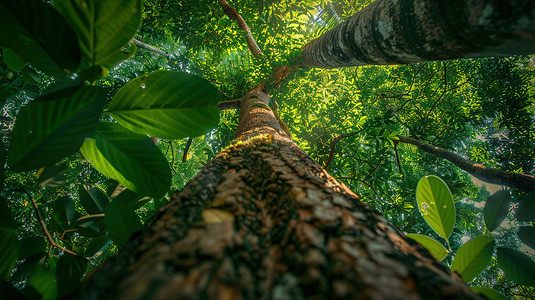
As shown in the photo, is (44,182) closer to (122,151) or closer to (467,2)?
(122,151)

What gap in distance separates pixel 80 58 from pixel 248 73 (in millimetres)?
3210

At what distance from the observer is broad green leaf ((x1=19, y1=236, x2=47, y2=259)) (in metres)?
1.07

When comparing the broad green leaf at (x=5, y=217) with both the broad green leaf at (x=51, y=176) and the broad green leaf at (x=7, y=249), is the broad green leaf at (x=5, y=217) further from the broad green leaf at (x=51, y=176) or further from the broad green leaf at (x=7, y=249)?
the broad green leaf at (x=51, y=176)

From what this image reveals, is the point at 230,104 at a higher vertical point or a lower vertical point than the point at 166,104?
higher

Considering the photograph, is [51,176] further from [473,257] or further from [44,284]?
[473,257]

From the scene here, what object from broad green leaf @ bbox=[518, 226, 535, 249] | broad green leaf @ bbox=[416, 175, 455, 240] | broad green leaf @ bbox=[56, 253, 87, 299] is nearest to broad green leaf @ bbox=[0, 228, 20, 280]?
broad green leaf @ bbox=[56, 253, 87, 299]

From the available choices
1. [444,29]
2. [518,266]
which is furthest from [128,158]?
[518,266]

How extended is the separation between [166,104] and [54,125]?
1.22 ft

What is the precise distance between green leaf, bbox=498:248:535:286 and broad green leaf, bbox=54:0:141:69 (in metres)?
2.16

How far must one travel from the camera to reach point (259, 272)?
0.38m

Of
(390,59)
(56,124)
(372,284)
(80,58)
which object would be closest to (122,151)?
(56,124)

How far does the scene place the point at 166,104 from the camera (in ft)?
2.55

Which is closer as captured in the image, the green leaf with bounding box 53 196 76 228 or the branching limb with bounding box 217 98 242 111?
the green leaf with bounding box 53 196 76 228

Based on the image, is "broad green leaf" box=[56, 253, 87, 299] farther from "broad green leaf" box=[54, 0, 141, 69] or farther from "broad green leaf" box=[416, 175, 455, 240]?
"broad green leaf" box=[416, 175, 455, 240]
